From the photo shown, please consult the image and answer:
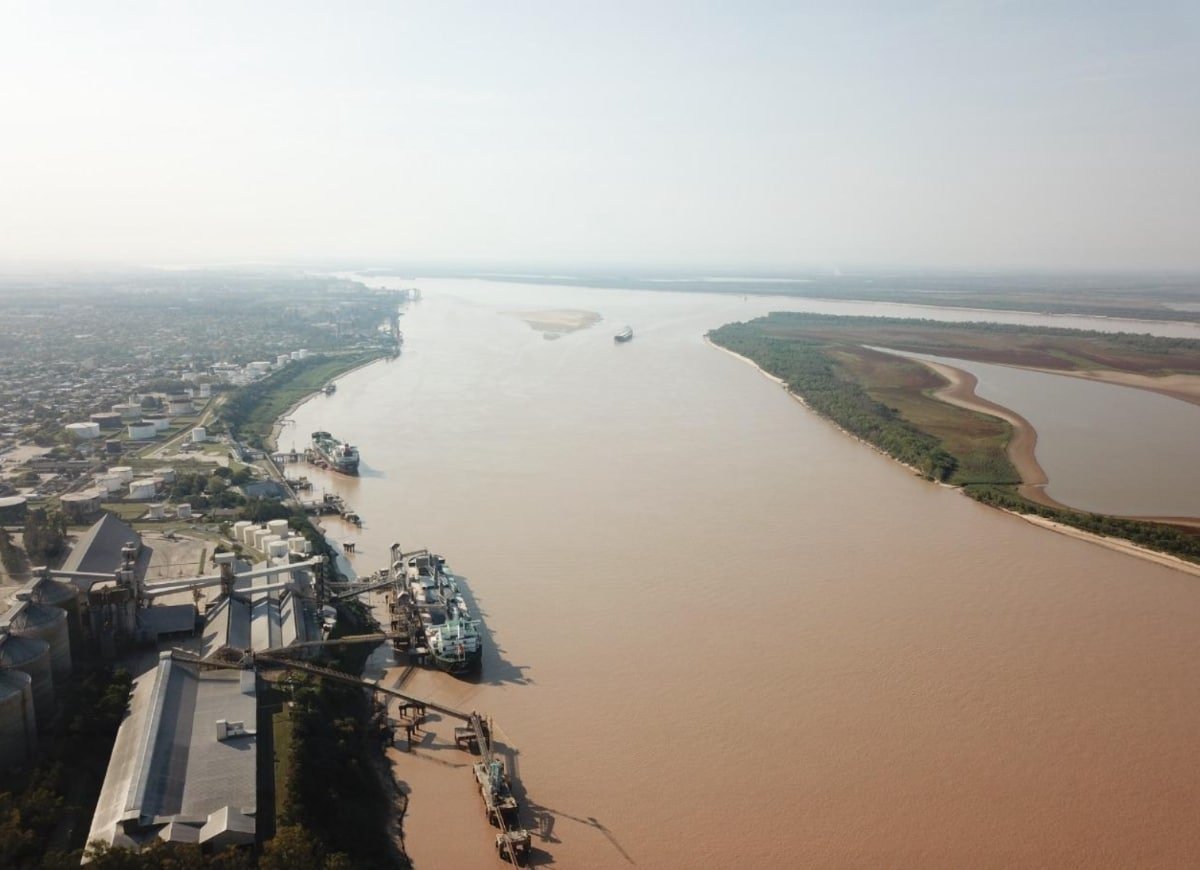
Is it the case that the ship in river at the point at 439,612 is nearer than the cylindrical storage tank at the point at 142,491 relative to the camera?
Yes

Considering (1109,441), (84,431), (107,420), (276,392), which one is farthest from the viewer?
(276,392)

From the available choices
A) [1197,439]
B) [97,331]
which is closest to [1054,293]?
[1197,439]

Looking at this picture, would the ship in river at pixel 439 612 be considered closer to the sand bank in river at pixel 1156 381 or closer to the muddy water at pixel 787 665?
the muddy water at pixel 787 665

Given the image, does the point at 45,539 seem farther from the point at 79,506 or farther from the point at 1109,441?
the point at 1109,441

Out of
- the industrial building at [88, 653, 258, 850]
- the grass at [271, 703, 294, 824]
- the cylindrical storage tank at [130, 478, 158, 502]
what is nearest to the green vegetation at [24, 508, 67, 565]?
the cylindrical storage tank at [130, 478, 158, 502]

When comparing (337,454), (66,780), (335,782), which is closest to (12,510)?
(337,454)

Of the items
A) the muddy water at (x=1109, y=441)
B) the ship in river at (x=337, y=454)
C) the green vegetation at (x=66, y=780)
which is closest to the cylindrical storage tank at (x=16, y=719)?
the green vegetation at (x=66, y=780)
